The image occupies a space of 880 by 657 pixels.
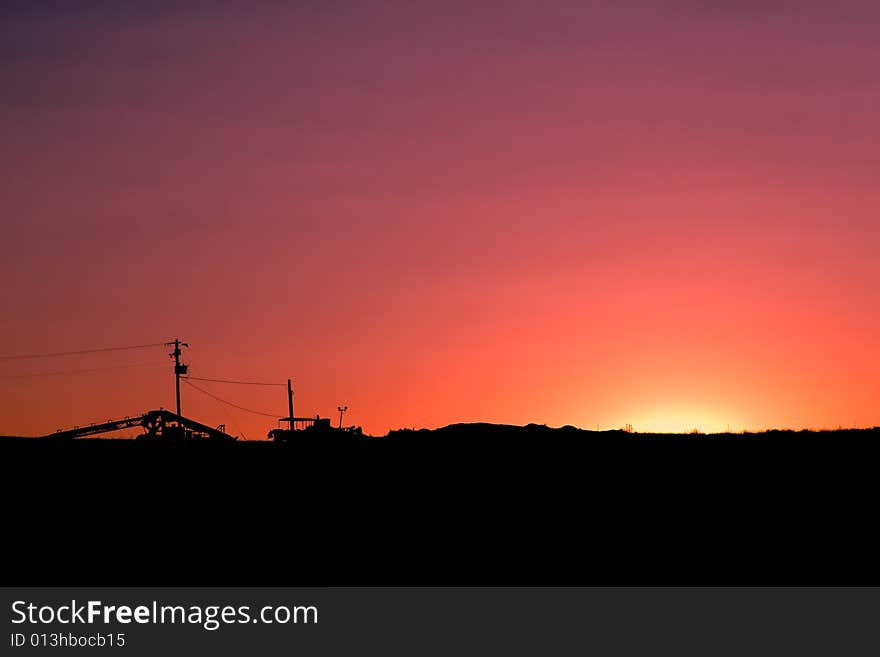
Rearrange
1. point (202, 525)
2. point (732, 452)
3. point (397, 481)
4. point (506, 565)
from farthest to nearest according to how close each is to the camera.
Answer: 1. point (732, 452)
2. point (397, 481)
3. point (202, 525)
4. point (506, 565)

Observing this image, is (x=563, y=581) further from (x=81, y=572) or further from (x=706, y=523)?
(x=81, y=572)

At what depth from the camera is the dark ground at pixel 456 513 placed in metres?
27.8

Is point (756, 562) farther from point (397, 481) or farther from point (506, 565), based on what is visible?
point (397, 481)

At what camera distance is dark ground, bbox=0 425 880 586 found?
27.8 meters

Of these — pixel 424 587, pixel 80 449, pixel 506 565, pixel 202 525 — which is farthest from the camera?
pixel 80 449

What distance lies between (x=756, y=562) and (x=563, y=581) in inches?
196

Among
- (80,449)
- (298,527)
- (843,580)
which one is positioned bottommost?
(843,580)

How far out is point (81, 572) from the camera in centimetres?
2719

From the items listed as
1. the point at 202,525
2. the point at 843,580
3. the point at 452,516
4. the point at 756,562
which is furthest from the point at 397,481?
the point at 843,580

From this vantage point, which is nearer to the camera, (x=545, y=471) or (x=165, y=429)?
(x=545, y=471)

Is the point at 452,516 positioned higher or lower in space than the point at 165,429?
lower

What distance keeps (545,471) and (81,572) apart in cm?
1584

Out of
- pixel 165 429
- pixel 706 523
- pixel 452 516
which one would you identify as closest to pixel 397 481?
pixel 452 516

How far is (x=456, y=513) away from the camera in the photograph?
3262 cm
